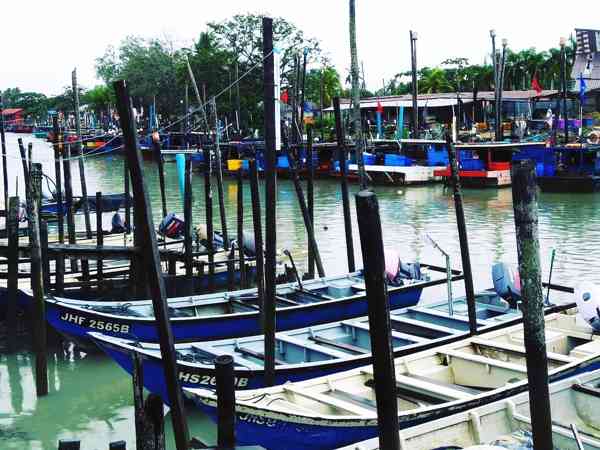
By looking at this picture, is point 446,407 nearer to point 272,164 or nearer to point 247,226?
point 272,164

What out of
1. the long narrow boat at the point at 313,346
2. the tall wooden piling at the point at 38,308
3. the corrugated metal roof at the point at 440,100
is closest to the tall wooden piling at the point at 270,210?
the long narrow boat at the point at 313,346

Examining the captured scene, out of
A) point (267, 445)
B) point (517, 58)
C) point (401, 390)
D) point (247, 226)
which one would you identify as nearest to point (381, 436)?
point (267, 445)

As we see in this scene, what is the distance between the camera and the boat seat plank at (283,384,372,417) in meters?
7.31

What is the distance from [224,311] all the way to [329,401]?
15.3 ft

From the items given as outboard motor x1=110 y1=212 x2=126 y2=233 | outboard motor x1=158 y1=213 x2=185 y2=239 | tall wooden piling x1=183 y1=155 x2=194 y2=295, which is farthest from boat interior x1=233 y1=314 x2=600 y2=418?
outboard motor x1=110 y1=212 x2=126 y2=233

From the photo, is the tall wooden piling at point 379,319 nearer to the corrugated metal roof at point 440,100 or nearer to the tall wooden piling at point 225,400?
the tall wooden piling at point 225,400

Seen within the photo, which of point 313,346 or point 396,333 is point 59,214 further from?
point 396,333

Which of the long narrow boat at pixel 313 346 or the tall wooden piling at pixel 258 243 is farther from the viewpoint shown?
the tall wooden piling at pixel 258 243

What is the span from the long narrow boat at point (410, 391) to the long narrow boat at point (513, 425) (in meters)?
0.43

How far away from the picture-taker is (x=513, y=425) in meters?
7.05

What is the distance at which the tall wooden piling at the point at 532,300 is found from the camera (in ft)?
17.0

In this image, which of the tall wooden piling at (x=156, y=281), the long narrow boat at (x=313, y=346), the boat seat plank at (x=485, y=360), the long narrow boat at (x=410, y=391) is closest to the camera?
the tall wooden piling at (x=156, y=281)

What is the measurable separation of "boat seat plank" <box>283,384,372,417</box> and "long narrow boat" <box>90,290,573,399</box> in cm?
85

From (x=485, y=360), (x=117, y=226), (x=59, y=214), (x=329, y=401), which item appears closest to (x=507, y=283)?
(x=485, y=360)
